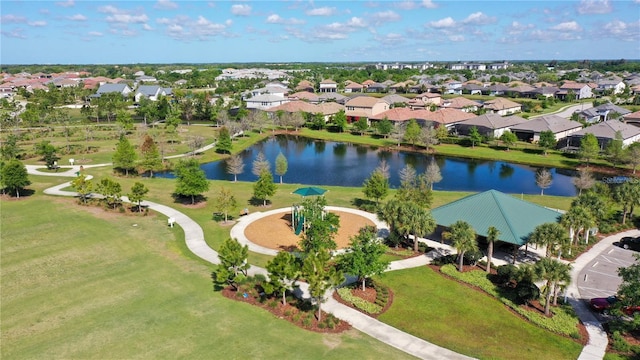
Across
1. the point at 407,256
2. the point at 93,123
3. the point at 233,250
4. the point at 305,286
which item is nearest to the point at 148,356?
the point at 233,250

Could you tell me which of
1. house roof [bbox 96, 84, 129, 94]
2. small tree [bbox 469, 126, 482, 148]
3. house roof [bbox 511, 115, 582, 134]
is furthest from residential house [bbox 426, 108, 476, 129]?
house roof [bbox 96, 84, 129, 94]

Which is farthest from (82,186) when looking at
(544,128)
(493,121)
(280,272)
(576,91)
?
(576,91)

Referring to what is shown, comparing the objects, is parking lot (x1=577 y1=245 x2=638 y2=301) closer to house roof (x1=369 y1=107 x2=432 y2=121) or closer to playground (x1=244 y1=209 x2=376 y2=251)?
playground (x1=244 y1=209 x2=376 y2=251)

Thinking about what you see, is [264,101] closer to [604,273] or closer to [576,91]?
[604,273]

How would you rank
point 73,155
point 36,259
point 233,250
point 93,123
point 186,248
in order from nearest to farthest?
1. point 233,250
2. point 36,259
3. point 186,248
4. point 73,155
5. point 93,123

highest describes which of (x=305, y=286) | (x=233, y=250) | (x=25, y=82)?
(x=25, y=82)

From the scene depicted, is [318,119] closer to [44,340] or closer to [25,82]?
[44,340]

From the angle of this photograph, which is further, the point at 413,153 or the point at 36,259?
the point at 413,153
